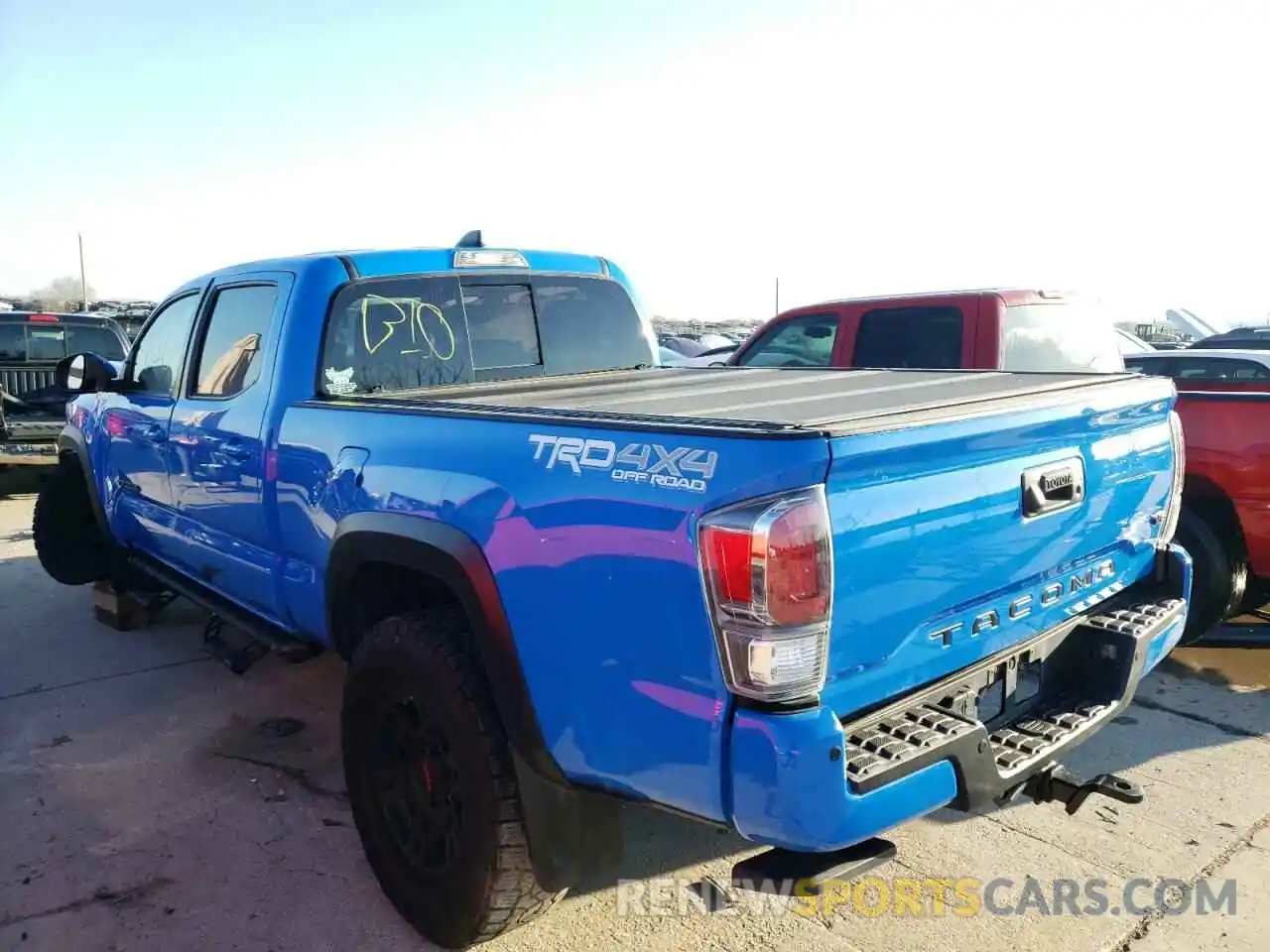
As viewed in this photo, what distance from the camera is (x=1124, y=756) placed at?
12.8ft

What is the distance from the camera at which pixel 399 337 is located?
3775 millimetres

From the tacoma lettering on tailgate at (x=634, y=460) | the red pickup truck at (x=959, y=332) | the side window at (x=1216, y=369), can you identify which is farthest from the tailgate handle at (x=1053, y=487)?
the side window at (x=1216, y=369)

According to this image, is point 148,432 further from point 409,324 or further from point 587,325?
point 587,325

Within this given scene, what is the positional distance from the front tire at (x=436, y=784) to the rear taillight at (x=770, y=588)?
2.73 ft

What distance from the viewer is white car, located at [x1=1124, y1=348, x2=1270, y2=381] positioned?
781 cm

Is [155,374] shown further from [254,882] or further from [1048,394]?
[1048,394]

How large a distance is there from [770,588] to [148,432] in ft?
12.5

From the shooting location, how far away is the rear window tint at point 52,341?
31.6 ft

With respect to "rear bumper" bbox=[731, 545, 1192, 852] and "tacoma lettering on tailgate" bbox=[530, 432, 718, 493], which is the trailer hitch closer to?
"rear bumper" bbox=[731, 545, 1192, 852]

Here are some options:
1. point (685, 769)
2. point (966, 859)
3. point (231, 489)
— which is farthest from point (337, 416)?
point (966, 859)

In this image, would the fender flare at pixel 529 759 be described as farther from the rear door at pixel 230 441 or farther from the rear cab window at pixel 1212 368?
the rear cab window at pixel 1212 368

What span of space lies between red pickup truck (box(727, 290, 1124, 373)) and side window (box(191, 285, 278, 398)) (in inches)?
143

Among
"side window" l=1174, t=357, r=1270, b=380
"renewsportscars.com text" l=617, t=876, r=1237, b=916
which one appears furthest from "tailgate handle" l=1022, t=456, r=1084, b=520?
"side window" l=1174, t=357, r=1270, b=380

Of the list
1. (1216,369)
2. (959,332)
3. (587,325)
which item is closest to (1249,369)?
(1216,369)
